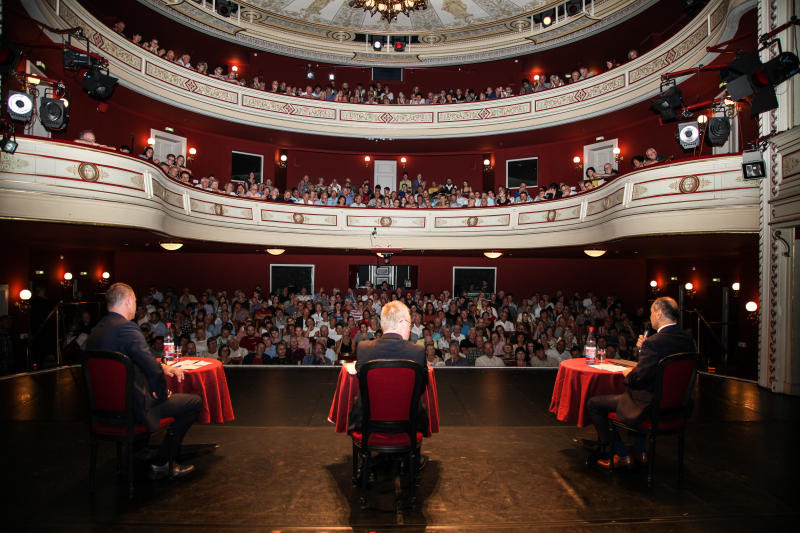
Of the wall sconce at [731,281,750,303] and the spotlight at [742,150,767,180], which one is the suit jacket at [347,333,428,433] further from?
the wall sconce at [731,281,750,303]

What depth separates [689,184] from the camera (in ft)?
24.4

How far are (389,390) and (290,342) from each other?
5.98 m

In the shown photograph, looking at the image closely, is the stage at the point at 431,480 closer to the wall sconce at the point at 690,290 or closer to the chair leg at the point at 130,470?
the chair leg at the point at 130,470

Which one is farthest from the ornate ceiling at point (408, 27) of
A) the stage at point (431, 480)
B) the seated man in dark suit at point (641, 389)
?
the seated man in dark suit at point (641, 389)

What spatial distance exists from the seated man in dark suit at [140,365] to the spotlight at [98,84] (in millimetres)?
5897

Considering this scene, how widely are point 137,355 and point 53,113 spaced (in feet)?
18.1

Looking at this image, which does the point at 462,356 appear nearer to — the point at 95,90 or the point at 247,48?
the point at 95,90

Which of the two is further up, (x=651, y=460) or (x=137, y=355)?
(x=137, y=355)

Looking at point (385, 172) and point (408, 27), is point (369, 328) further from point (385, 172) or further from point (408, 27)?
point (408, 27)

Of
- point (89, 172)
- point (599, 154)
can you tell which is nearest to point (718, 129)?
point (599, 154)

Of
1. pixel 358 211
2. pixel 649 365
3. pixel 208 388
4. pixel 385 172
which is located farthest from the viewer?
pixel 385 172

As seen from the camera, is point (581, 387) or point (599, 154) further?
point (599, 154)

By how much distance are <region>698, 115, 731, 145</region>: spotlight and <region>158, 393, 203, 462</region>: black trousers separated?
7.95 metres

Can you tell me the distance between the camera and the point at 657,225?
770 cm
